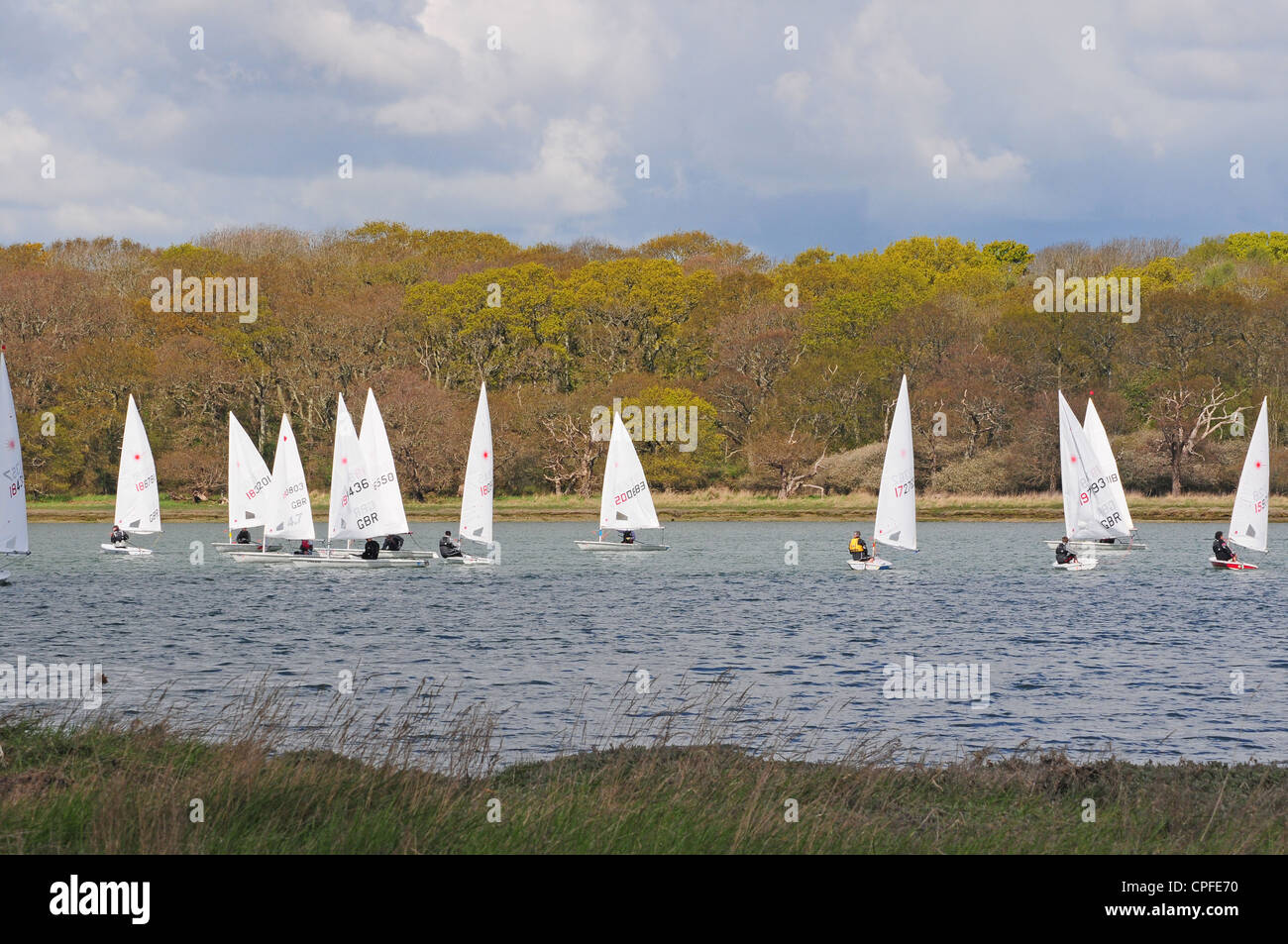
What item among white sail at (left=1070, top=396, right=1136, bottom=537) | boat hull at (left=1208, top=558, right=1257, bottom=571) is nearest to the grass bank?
white sail at (left=1070, top=396, right=1136, bottom=537)

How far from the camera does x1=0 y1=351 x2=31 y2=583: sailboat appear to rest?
31.4 m

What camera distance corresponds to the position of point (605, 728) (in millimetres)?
17859

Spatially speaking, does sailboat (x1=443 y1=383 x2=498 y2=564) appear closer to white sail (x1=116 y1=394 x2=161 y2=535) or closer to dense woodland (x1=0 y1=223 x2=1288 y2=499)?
white sail (x1=116 y1=394 x2=161 y2=535)

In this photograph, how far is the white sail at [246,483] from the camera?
52281 millimetres

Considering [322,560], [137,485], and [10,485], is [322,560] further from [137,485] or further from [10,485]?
[10,485]

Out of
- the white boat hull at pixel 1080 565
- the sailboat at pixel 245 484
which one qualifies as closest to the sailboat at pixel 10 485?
the sailboat at pixel 245 484

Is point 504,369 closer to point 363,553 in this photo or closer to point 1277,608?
point 363,553

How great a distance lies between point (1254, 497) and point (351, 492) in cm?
3324

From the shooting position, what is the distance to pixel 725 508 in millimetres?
81188

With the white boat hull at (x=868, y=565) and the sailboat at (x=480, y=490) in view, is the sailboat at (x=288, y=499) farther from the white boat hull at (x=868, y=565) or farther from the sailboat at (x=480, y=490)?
the white boat hull at (x=868, y=565)

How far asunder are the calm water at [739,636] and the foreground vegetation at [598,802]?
3.45 meters

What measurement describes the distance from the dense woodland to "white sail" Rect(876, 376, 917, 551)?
112ft

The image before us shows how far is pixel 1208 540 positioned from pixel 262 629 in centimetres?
4888

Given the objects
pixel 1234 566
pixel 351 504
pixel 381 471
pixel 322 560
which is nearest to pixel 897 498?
pixel 1234 566
